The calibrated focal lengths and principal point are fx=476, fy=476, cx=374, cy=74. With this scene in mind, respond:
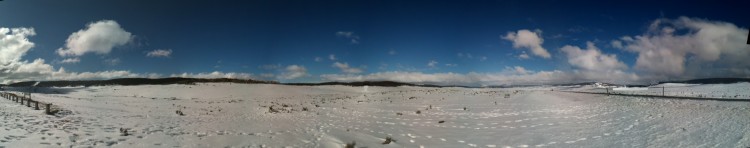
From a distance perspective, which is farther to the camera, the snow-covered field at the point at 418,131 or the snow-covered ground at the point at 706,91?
the snow-covered ground at the point at 706,91

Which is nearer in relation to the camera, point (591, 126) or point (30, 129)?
point (30, 129)

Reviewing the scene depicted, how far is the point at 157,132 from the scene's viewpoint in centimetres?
1697

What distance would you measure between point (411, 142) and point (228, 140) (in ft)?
19.4

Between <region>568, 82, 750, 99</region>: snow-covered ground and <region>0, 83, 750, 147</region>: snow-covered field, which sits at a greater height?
<region>568, 82, 750, 99</region>: snow-covered ground

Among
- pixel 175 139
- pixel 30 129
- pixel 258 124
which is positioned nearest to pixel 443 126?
pixel 258 124

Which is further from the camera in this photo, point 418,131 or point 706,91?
point 706,91

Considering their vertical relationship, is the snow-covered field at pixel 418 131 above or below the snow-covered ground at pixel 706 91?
below

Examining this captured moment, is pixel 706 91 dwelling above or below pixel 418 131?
above

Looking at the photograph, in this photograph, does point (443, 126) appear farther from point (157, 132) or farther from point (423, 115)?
point (157, 132)

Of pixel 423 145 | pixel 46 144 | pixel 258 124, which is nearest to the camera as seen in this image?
pixel 46 144

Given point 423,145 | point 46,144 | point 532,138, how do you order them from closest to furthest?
1. point 46,144
2. point 423,145
3. point 532,138

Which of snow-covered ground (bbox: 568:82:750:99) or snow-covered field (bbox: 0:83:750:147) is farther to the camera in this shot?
snow-covered ground (bbox: 568:82:750:99)

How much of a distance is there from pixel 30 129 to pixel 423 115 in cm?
1662

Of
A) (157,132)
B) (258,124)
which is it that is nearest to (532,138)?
(258,124)
